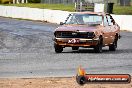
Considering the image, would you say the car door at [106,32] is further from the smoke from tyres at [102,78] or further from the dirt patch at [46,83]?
the smoke from tyres at [102,78]

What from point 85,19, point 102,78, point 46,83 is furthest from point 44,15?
point 102,78

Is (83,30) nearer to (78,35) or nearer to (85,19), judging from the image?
(78,35)

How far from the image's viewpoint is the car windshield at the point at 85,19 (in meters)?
19.0

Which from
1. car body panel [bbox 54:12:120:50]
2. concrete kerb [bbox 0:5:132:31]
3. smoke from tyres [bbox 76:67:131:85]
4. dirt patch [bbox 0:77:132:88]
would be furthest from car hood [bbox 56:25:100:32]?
concrete kerb [bbox 0:5:132:31]

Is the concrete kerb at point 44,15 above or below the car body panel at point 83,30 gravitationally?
below

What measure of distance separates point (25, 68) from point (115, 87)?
15.2ft

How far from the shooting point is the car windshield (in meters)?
19.0

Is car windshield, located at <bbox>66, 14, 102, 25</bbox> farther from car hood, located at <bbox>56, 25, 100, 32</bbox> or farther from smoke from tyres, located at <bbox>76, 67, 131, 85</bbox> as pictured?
smoke from tyres, located at <bbox>76, 67, 131, 85</bbox>

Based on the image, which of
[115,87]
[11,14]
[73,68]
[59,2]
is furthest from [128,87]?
[59,2]

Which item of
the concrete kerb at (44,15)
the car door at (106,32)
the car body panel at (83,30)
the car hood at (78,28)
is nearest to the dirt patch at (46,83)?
the car body panel at (83,30)

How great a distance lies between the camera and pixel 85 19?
19266 mm

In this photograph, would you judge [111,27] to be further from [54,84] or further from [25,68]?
[54,84]

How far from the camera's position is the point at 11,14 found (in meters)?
60.8

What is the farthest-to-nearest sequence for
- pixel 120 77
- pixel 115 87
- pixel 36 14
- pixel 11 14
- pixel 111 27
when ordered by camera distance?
pixel 11 14, pixel 36 14, pixel 111 27, pixel 115 87, pixel 120 77
